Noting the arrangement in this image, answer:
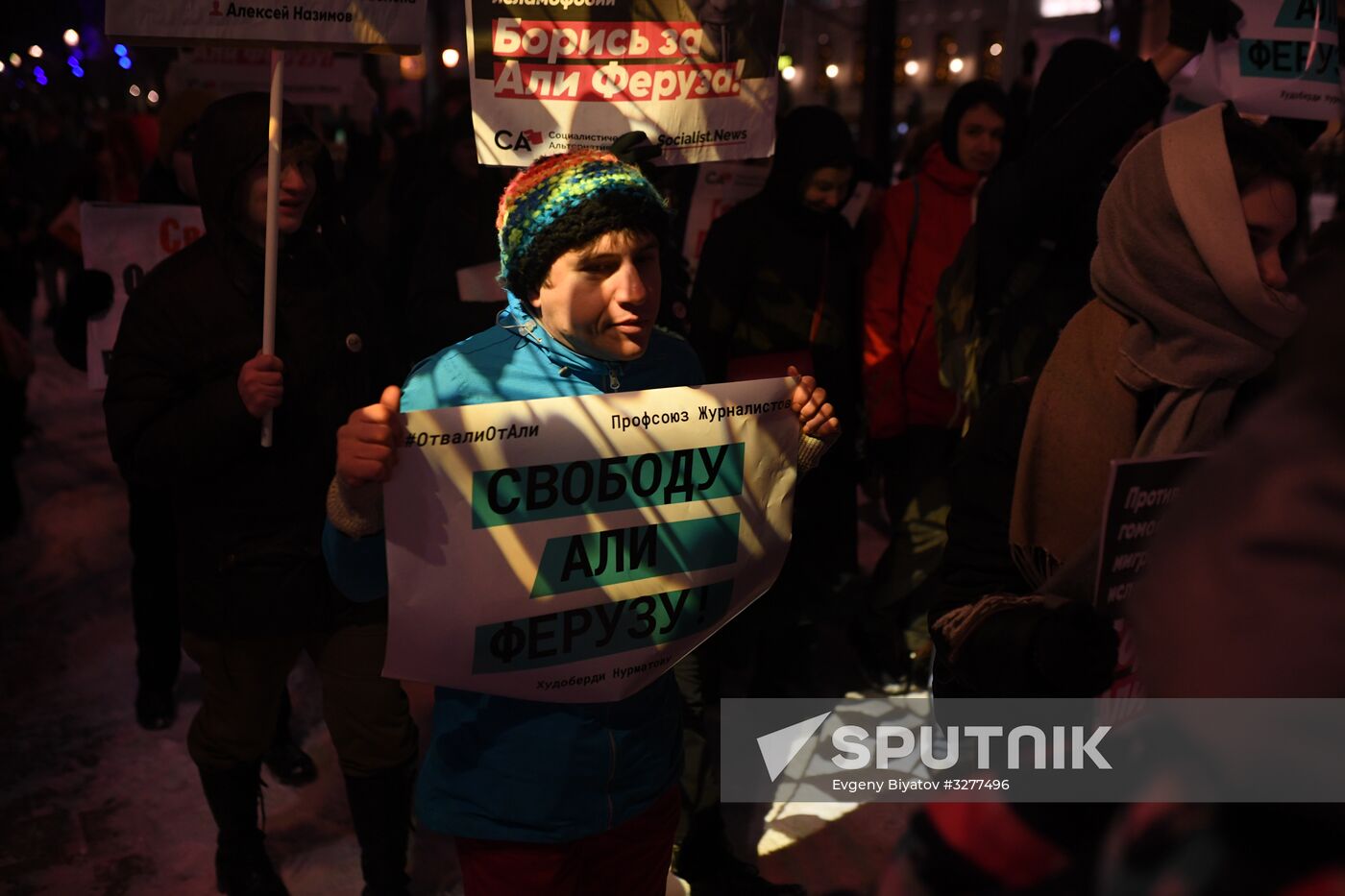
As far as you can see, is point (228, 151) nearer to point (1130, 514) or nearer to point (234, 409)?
point (234, 409)

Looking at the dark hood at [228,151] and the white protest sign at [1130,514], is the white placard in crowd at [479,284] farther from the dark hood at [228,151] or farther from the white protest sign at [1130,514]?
the white protest sign at [1130,514]

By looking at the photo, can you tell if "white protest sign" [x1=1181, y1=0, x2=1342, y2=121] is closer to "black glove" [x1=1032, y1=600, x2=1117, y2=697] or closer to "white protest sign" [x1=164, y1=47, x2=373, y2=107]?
"black glove" [x1=1032, y1=600, x2=1117, y2=697]

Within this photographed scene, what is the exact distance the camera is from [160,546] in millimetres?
4262

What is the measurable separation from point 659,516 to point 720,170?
3620 millimetres

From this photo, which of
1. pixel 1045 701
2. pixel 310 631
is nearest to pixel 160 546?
pixel 310 631

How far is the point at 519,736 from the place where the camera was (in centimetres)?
219

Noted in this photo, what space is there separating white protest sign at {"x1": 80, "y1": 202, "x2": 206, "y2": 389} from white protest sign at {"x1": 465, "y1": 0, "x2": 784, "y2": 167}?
4.77 ft

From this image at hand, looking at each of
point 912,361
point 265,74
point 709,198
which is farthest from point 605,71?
point 265,74

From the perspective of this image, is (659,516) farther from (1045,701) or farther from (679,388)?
(1045,701)

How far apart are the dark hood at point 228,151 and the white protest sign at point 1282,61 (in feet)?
9.31

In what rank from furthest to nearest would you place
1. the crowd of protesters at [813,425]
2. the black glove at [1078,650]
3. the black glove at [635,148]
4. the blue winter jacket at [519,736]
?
1. the black glove at [635,148]
2. the blue winter jacket at [519,736]
3. the black glove at [1078,650]
4. the crowd of protesters at [813,425]

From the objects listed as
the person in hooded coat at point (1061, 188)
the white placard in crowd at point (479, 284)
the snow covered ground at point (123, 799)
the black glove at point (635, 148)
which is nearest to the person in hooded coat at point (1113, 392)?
the person in hooded coat at point (1061, 188)

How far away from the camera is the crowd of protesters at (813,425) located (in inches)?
30.8

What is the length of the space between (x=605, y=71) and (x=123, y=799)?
9.26 ft
